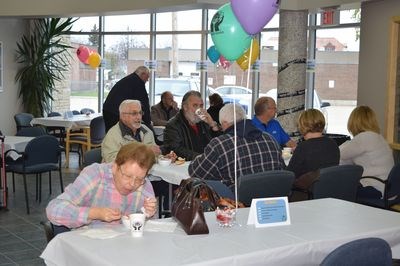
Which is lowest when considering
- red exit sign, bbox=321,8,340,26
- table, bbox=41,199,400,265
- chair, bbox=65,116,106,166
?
chair, bbox=65,116,106,166

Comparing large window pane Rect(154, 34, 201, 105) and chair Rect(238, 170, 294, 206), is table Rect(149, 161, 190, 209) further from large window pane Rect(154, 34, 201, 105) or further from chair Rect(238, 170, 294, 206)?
large window pane Rect(154, 34, 201, 105)

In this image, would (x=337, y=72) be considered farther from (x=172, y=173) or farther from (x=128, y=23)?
(x=172, y=173)

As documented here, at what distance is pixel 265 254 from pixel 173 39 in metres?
10.8

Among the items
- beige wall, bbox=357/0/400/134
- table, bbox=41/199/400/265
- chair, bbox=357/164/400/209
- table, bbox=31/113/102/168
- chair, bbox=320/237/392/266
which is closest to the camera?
chair, bbox=320/237/392/266

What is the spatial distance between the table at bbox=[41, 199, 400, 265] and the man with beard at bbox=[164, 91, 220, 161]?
2.71m

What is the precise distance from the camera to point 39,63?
529 inches

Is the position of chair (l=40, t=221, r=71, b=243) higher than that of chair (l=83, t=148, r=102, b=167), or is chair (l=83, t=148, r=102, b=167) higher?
chair (l=83, t=148, r=102, b=167)

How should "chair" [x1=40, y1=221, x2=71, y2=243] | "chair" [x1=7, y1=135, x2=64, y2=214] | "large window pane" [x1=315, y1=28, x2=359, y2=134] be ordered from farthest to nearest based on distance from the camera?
"large window pane" [x1=315, y1=28, x2=359, y2=134], "chair" [x1=7, y1=135, x2=64, y2=214], "chair" [x1=40, y1=221, x2=71, y2=243]

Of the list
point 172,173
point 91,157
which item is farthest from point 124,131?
point 172,173

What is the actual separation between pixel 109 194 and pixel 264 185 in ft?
4.56

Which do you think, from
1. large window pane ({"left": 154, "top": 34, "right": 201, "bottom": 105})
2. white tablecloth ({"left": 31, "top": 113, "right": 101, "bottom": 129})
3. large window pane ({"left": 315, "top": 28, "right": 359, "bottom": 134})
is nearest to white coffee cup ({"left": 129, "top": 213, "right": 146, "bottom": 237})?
large window pane ({"left": 315, "top": 28, "right": 359, "bottom": 134})

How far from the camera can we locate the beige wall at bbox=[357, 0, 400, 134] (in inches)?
319

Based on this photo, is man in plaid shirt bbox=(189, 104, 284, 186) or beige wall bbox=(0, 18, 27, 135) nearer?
man in plaid shirt bbox=(189, 104, 284, 186)

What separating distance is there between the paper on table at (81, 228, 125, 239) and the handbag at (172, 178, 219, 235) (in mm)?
315
